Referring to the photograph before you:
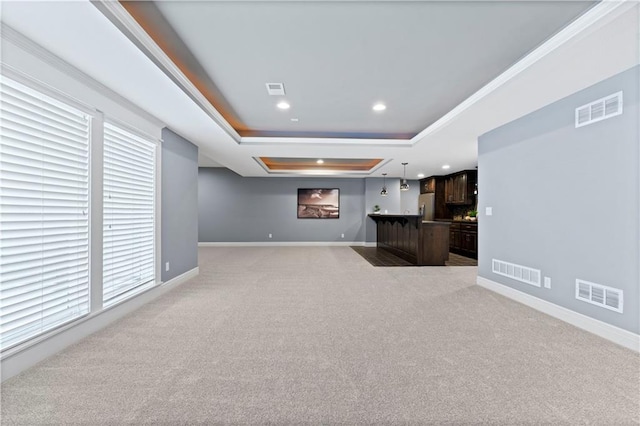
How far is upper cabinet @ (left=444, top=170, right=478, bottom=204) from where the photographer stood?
7.66 metres

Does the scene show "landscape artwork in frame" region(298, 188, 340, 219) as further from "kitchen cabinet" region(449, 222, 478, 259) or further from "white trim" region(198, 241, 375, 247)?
"kitchen cabinet" region(449, 222, 478, 259)

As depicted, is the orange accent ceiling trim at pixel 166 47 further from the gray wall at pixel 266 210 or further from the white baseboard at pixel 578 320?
the gray wall at pixel 266 210

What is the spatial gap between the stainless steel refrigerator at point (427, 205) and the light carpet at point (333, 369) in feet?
19.9

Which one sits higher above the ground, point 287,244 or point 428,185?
point 428,185

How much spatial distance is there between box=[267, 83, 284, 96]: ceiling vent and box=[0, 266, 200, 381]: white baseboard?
2.92 m

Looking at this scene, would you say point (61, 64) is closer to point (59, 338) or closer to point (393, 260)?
point (59, 338)

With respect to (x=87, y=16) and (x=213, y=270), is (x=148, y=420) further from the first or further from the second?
(x=213, y=270)

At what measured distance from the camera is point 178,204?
4.32 metres

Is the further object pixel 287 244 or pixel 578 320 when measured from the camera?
pixel 287 244

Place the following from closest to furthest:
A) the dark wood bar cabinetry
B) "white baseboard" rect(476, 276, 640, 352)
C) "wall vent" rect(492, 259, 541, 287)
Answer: "white baseboard" rect(476, 276, 640, 352) < "wall vent" rect(492, 259, 541, 287) < the dark wood bar cabinetry

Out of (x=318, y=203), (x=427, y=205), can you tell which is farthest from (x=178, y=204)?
(x=427, y=205)

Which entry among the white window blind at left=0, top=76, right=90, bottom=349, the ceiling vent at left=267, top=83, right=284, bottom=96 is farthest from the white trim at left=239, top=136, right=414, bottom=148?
the white window blind at left=0, top=76, right=90, bottom=349

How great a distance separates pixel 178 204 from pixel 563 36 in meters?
4.83

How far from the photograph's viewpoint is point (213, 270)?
17.7 ft
